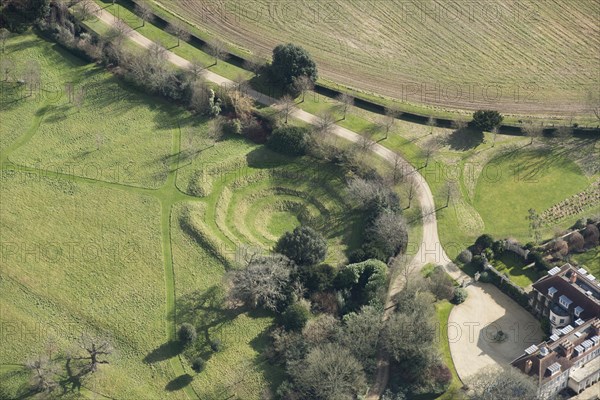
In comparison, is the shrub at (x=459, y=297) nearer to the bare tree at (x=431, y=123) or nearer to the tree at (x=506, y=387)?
the tree at (x=506, y=387)

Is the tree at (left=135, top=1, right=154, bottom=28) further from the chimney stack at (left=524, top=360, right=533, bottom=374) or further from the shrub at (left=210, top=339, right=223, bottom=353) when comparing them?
the chimney stack at (left=524, top=360, right=533, bottom=374)

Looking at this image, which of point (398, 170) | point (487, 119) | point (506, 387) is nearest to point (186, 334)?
point (506, 387)

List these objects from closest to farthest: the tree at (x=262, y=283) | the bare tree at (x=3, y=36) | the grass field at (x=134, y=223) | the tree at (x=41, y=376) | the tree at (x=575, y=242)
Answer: the tree at (x=41, y=376), the grass field at (x=134, y=223), the tree at (x=262, y=283), the tree at (x=575, y=242), the bare tree at (x=3, y=36)

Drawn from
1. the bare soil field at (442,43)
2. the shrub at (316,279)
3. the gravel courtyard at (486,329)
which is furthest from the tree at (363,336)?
the bare soil field at (442,43)

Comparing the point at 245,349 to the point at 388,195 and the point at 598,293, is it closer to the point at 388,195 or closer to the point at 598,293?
the point at 388,195

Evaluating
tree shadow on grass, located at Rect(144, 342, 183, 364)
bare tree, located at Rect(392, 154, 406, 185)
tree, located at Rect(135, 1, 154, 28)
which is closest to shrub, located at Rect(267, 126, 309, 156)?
bare tree, located at Rect(392, 154, 406, 185)

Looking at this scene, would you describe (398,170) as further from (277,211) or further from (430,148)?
(277,211)
